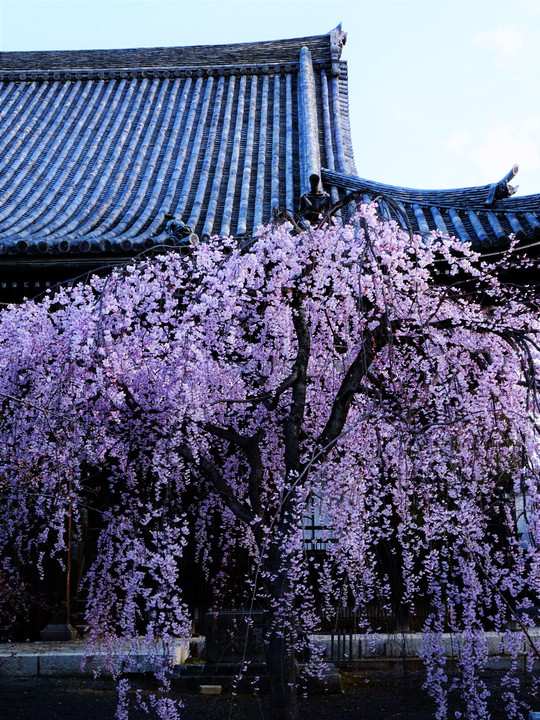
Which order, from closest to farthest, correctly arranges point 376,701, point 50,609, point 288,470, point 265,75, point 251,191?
1. point 288,470
2. point 376,701
3. point 50,609
4. point 251,191
5. point 265,75

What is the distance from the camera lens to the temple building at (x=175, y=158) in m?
8.82

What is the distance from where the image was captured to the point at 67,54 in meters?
18.2

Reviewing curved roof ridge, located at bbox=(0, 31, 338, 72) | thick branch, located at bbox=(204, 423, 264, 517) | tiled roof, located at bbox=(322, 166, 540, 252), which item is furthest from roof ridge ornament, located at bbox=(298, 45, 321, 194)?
thick branch, located at bbox=(204, 423, 264, 517)

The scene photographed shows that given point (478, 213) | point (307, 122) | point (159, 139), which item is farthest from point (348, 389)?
point (159, 139)

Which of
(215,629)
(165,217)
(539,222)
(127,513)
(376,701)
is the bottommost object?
(376,701)

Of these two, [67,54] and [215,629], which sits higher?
[67,54]

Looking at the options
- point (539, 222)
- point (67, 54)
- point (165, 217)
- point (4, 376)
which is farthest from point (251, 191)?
point (67, 54)

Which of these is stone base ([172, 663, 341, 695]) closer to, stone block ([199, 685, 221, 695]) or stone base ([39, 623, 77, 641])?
stone block ([199, 685, 221, 695])

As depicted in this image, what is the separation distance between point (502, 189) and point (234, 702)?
691 cm

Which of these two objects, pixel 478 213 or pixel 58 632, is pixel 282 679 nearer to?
pixel 58 632

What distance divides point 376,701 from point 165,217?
6.36 meters

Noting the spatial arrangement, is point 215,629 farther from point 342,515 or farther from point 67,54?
point 67,54

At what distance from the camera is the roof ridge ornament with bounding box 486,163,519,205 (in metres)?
9.19

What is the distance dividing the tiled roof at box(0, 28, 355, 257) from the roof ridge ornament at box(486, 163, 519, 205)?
9.48ft
